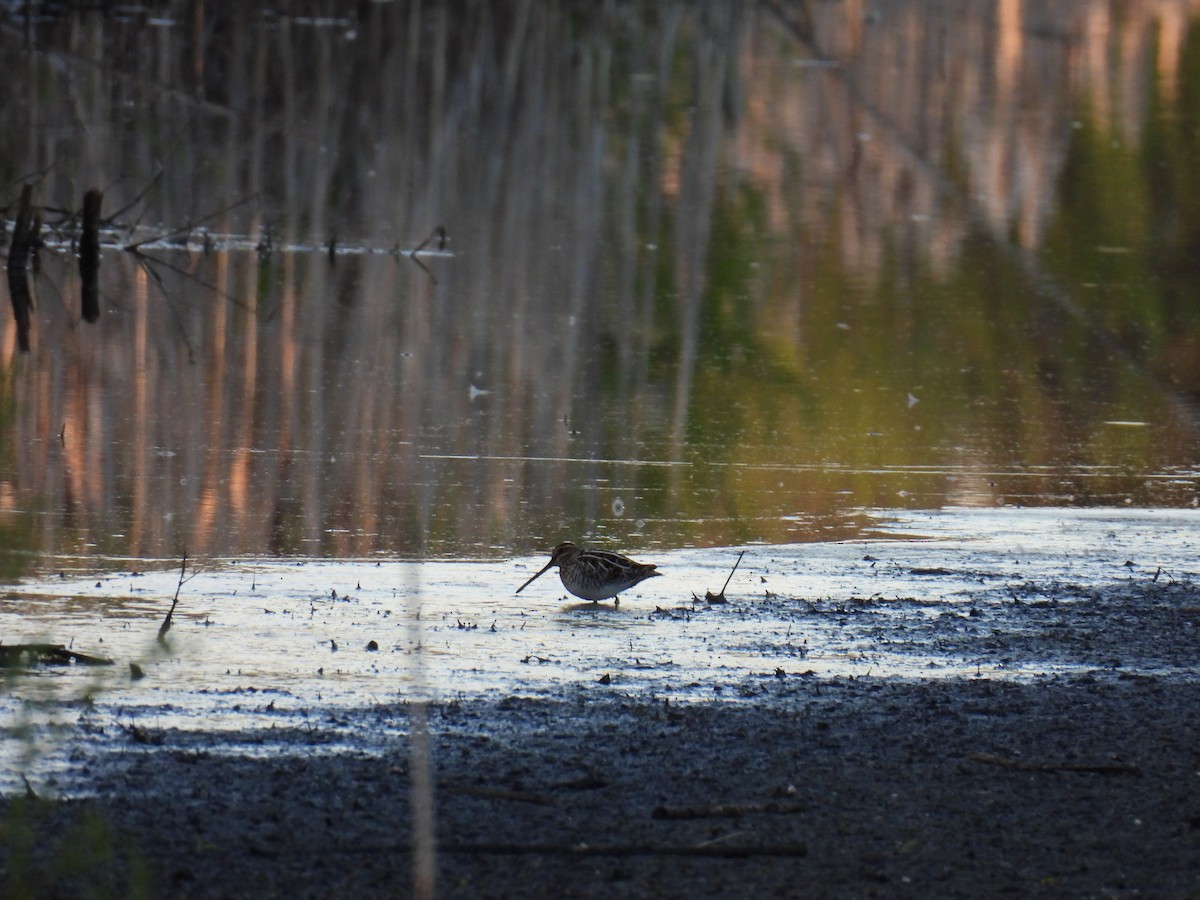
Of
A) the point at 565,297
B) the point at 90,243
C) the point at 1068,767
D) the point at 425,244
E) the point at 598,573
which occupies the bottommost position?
the point at 1068,767

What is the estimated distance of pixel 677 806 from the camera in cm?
600

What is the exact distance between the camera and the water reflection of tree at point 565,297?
11523 millimetres

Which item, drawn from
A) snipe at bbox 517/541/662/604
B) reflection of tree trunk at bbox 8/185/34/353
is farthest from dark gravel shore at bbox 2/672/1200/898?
reflection of tree trunk at bbox 8/185/34/353

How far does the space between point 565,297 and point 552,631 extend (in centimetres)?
1077

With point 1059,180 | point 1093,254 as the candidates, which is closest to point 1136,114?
point 1059,180

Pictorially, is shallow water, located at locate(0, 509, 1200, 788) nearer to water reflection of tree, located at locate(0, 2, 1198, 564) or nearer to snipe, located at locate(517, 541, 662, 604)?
snipe, located at locate(517, 541, 662, 604)

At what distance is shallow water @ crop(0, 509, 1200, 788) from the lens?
6.96 metres

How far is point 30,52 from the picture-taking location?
112 feet

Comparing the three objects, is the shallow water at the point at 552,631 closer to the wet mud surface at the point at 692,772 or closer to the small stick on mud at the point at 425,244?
the wet mud surface at the point at 692,772

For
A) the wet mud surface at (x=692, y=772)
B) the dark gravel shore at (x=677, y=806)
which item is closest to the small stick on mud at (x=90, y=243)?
the wet mud surface at (x=692, y=772)

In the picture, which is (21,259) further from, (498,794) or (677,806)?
(677,806)

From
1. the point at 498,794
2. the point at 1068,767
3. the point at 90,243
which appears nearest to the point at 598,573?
the point at 1068,767

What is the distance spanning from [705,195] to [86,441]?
15514mm

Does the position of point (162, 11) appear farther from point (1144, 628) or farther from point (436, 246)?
point (1144, 628)
